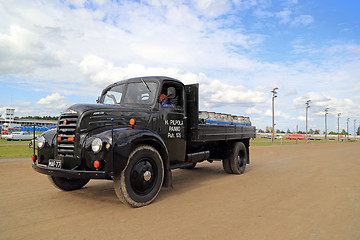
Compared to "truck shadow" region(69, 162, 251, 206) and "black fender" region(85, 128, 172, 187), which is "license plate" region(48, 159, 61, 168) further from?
"truck shadow" region(69, 162, 251, 206)

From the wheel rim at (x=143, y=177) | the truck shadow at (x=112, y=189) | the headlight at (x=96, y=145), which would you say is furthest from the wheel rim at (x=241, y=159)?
the headlight at (x=96, y=145)

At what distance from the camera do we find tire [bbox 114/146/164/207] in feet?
13.8

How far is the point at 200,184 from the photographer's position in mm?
6523

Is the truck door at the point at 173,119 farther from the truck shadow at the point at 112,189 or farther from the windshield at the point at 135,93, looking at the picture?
the truck shadow at the point at 112,189

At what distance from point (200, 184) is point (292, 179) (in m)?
2.72

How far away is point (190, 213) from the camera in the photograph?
411 centimetres

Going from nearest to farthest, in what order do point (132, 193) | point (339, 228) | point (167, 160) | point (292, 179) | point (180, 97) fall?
point (339, 228) → point (132, 193) → point (167, 160) → point (180, 97) → point (292, 179)

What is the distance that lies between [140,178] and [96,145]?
98 cm

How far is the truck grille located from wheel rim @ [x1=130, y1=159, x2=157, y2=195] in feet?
3.68

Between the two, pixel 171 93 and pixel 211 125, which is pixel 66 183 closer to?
pixel 171 93

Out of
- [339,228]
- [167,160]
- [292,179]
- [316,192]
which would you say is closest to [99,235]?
[167,160]

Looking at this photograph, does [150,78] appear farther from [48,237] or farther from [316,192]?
[316,192]

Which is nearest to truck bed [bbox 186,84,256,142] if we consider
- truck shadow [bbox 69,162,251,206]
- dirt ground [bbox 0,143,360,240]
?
truck shadow [bbox 69,162,251,206]

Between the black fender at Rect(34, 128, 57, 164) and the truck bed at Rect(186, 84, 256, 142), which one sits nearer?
the black fender at Rect(34, 128, 57, 164)
